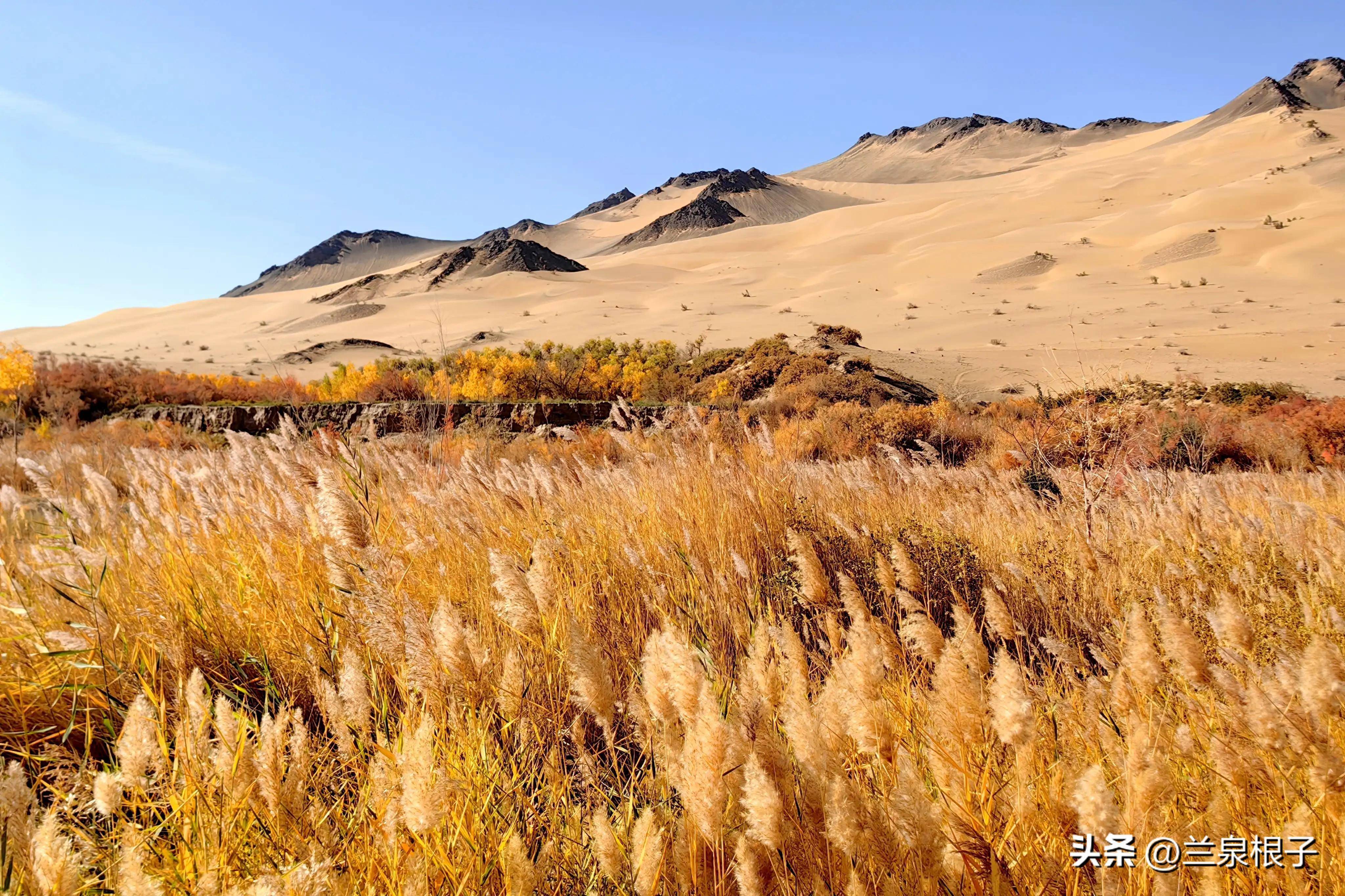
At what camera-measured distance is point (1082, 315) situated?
2522cm

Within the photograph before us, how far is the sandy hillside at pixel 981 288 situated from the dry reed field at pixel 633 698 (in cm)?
243

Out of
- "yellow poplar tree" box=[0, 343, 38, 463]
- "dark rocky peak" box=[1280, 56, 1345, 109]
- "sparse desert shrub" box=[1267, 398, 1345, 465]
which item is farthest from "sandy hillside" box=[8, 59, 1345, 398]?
"dark rocky peak" box=[1280, 56, 1345, 109]

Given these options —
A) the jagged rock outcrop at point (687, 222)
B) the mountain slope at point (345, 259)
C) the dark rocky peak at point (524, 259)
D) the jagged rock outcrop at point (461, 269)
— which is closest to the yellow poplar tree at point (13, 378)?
the jagged rock outcrop at point (461, 269)

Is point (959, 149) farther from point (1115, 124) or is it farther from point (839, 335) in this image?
point (839, 335)


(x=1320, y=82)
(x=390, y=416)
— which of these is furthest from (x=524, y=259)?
(x=1320, y=82)

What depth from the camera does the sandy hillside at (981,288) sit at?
2058 centimetres

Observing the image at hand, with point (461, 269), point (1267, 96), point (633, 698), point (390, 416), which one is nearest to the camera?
point (633, 698)

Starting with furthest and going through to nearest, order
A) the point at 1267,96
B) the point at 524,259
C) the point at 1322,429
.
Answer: the point at 1267,96, the point at 524,259, the point at 1322,429

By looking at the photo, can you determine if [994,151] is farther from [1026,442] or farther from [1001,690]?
[1001,690]

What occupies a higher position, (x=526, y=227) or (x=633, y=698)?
(x=526, y=227)

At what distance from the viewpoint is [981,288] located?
1375 inches

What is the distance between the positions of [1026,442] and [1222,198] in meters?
48.8

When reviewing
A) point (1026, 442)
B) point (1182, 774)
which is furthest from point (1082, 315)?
point (1182, 774)

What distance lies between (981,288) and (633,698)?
37.8 metres
